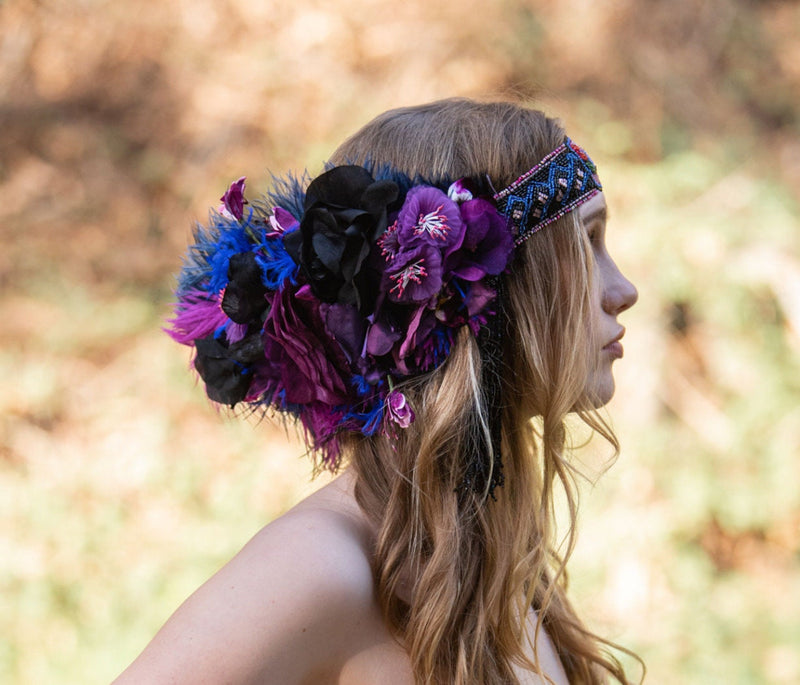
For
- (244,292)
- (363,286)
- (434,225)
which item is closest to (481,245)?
(434,225)

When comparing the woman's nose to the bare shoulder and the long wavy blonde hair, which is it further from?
the bare shoulder

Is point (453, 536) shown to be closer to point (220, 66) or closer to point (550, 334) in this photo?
point (550, 334)

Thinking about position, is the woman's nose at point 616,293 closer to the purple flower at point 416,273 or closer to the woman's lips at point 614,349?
the woman's lips at point 614,349

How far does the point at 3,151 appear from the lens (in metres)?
5.74

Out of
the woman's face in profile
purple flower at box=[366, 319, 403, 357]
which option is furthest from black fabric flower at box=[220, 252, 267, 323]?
the woman's face in profile

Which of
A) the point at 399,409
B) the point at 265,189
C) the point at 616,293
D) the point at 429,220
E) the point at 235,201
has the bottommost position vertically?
the point at 616,293

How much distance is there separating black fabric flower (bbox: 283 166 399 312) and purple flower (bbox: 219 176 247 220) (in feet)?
0.56

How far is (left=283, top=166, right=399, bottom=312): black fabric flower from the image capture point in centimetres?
158

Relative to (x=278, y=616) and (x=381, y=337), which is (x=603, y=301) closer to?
(x=381, y=337)

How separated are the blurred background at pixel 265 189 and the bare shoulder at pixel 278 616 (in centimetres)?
263

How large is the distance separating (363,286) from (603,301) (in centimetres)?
61

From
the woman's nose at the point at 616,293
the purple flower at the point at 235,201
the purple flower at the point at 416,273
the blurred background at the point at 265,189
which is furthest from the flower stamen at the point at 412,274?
the blurred background at the point at 265,189

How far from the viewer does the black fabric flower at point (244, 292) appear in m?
1.64

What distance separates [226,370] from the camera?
5.61 feet
